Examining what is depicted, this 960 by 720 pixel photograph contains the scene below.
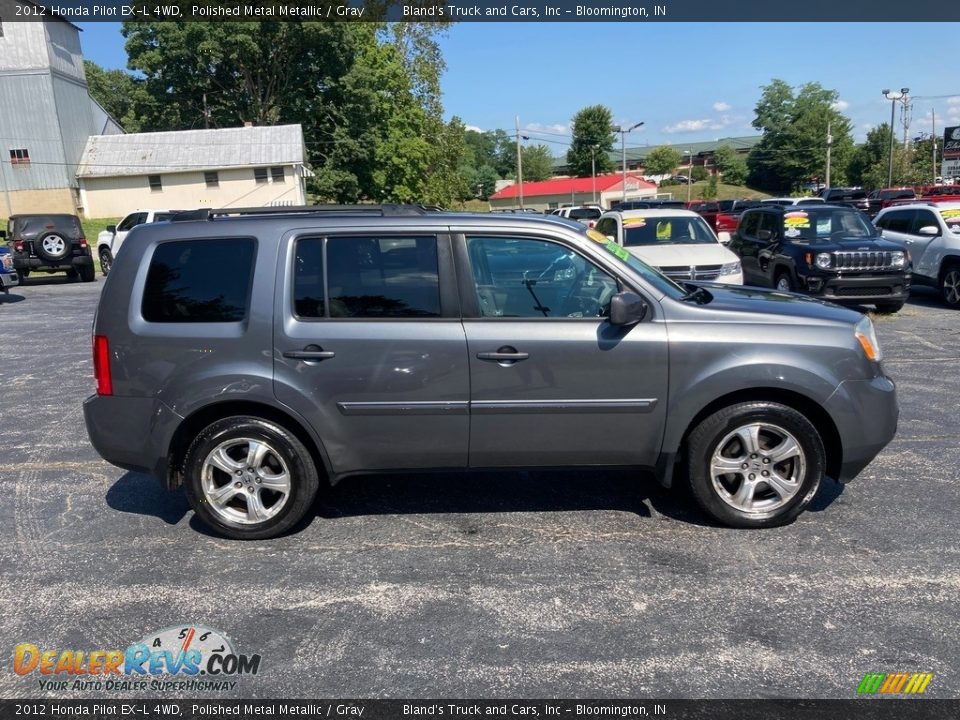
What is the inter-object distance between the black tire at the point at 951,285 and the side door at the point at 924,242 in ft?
0.65

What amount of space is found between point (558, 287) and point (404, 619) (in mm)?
1993

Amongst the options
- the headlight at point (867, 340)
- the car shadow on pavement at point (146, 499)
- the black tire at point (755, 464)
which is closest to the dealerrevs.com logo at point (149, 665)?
the car shadow on pavement at point (146, 499)

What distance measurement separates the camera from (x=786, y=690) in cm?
305

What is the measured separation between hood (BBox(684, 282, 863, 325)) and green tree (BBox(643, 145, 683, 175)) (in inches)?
4222

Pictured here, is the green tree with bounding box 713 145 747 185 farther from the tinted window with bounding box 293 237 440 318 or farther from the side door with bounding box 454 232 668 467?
the tinted window with bounding box 293 237 440 318

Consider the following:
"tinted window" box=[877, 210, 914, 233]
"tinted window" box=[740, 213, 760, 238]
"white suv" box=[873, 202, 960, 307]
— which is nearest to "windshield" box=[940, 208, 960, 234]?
"white suv" box=[873, 202, 960, 307]

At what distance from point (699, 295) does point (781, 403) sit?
89 cm

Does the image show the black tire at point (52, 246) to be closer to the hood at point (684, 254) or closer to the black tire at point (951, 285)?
the hood at point (684, 254)

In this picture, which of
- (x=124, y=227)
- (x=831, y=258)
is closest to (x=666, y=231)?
(x=831, y=258)

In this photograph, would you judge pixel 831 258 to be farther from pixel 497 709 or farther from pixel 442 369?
pixel 497 709

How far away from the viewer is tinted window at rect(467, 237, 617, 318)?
14.5 feet

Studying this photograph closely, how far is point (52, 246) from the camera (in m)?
21.1

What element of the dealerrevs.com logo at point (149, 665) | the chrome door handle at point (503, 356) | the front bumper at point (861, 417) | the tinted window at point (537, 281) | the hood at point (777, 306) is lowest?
the dealerrevs.com logo at point (149, 665)

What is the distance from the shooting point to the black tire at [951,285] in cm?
1312
